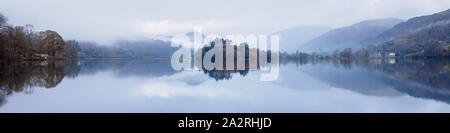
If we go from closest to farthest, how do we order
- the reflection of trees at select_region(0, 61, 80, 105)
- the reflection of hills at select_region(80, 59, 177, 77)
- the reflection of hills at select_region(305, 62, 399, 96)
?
the reflection of trees at select_region(0, 61, 80, 105) → the reflection of hills at select_region(305, 62, 399, 96) → the reflection of hills at select_region(80, 59, 177, 77)

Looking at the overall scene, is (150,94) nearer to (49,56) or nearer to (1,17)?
(1,17)

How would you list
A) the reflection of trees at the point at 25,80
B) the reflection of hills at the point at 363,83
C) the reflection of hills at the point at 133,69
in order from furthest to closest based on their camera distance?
the reflection of hills at the point at 133,69 → the reflection of hills at the point at 363,83 → the reflection of trees at the point at 25,80

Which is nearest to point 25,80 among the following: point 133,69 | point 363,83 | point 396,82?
point 133,69

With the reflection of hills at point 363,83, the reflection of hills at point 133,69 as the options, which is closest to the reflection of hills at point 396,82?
the reflection of hills at point 363,83

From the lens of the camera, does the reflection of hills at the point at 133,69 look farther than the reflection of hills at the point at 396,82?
Yes

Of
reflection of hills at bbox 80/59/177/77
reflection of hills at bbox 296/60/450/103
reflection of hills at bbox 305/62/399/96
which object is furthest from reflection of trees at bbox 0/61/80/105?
reflection of hills at bbox 296/60/450/103

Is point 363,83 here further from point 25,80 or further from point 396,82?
point 25,80

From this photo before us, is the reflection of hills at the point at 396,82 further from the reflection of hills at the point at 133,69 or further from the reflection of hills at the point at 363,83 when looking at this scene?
the reflection of hills at the point at 133,69

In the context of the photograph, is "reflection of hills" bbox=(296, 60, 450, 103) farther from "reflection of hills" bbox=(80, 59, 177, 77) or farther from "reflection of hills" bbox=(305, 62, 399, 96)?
"reflection of hills" bbox=(80, 59, 177, 77)

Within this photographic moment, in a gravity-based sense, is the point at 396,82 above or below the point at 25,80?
below

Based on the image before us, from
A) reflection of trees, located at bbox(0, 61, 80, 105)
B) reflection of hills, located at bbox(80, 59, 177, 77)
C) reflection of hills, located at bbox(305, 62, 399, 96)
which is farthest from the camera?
reflection of hills, located at bbox(80, 59, 177, 77)

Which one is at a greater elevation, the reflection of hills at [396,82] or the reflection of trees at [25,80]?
the reflection of trees at [25,80]
